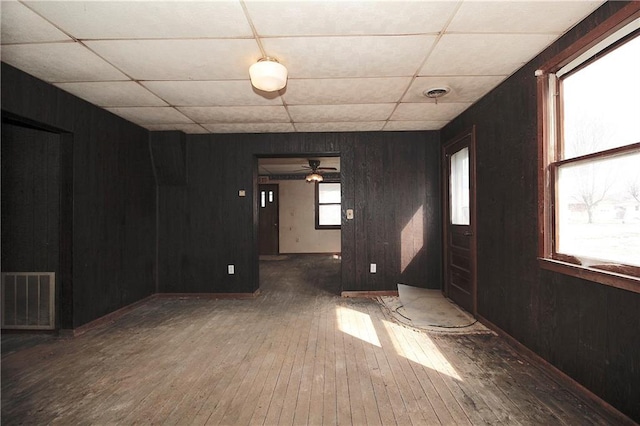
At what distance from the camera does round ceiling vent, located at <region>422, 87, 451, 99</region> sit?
3.05 metres

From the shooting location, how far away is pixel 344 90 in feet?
9.98

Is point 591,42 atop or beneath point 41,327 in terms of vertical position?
atop

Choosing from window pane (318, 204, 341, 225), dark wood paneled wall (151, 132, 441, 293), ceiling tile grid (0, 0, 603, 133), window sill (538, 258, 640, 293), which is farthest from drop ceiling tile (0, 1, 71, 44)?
window pane (318, 204, 341, 225)

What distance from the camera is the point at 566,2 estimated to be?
71.7 inches

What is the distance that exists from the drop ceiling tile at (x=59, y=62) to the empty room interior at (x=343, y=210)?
2 cm

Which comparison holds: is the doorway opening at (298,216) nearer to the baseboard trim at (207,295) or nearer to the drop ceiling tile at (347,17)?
the baseboard trim at (207,295)

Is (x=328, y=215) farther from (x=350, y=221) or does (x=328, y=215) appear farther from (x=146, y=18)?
(x=146, y=18)

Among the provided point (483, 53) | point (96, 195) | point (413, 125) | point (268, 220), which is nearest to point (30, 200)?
point (96, 195)

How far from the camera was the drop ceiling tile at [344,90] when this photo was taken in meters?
2.84

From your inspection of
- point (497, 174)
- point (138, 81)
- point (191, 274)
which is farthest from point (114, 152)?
point (497, 174)

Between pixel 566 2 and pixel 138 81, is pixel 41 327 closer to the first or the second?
pixel 138 81

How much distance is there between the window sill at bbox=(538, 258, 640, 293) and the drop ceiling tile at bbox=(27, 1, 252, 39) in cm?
273

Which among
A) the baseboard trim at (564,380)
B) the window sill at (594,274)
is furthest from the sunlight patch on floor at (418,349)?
the window sill at (594,274)

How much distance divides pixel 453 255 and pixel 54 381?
14.2ft
